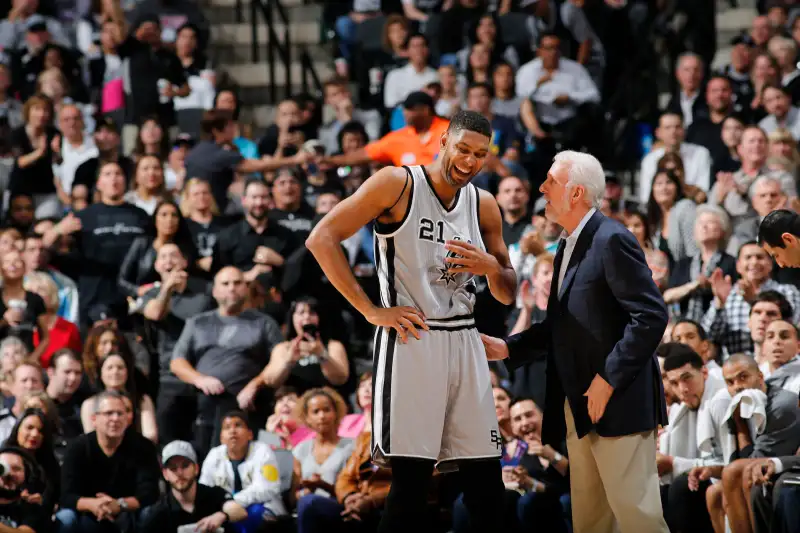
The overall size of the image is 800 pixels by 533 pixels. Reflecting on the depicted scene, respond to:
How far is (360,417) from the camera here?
855cm

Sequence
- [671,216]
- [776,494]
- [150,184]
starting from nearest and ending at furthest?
[776,494], [671,216], [150,184]

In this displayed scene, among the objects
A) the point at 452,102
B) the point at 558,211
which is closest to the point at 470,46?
the point at 452,102

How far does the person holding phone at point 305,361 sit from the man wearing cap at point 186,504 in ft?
3.21

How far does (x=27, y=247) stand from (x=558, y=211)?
21.1 ft

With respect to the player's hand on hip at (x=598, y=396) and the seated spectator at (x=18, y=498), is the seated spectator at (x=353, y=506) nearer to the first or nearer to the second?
the seated spectator at (x=18, y=498)

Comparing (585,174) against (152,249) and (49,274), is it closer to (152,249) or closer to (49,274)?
(152,249)

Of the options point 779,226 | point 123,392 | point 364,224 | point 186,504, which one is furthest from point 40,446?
point 779,226

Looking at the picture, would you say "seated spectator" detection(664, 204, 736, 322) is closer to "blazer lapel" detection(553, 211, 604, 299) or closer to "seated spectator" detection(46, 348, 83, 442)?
"blazer lapel" detection(553, 211, 604, 299)

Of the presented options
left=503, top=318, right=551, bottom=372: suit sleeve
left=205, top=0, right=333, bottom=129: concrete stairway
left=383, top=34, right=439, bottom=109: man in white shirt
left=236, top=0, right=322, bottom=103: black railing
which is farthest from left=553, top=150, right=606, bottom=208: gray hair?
left=205, top=0, right=333, bottom=129: concrete stairway

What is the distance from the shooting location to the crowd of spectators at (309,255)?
7707mm

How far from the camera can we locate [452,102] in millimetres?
11781

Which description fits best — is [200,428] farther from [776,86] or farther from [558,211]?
[776,86]

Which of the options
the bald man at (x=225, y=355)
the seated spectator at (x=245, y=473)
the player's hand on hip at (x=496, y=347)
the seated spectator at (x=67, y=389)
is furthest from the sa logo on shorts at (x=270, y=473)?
the player's hand on hip at (x=496, y=347)

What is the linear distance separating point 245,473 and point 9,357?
2340 mm
